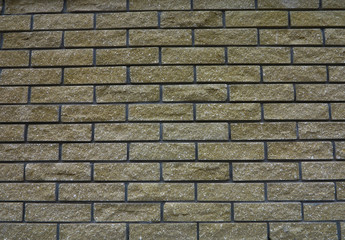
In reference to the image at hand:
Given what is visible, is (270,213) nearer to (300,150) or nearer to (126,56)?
(300,150)

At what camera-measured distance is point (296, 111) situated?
2213 millimetres

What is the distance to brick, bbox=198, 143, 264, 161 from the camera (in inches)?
85.7

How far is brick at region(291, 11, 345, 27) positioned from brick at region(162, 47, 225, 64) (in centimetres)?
66

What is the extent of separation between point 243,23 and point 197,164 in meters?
1.19

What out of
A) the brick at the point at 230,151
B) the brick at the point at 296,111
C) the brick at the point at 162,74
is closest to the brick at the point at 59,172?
the brick at the point at 162,74

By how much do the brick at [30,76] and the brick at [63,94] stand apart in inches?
2.9

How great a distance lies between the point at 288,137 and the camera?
2.19 metres

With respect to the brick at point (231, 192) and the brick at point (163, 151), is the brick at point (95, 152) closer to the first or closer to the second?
the brick at point (163, 151)

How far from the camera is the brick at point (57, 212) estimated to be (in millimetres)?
2154

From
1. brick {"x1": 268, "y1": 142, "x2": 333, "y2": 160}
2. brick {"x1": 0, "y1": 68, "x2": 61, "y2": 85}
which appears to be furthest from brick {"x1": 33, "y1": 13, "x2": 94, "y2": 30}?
brick {"x1": 268, "y1": 142, "x2": 333, "y2": 160}

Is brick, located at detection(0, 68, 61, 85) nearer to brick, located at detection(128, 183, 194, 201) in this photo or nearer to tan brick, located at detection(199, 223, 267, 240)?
brick, located at detection(128, 183, 194, 201)

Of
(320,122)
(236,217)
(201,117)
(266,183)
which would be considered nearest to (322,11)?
(320,122)

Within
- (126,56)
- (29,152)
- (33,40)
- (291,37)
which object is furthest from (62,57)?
(291,37)

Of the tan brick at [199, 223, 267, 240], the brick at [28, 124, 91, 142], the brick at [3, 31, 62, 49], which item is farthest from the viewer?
the brick at [3, 31, 62, 49]
